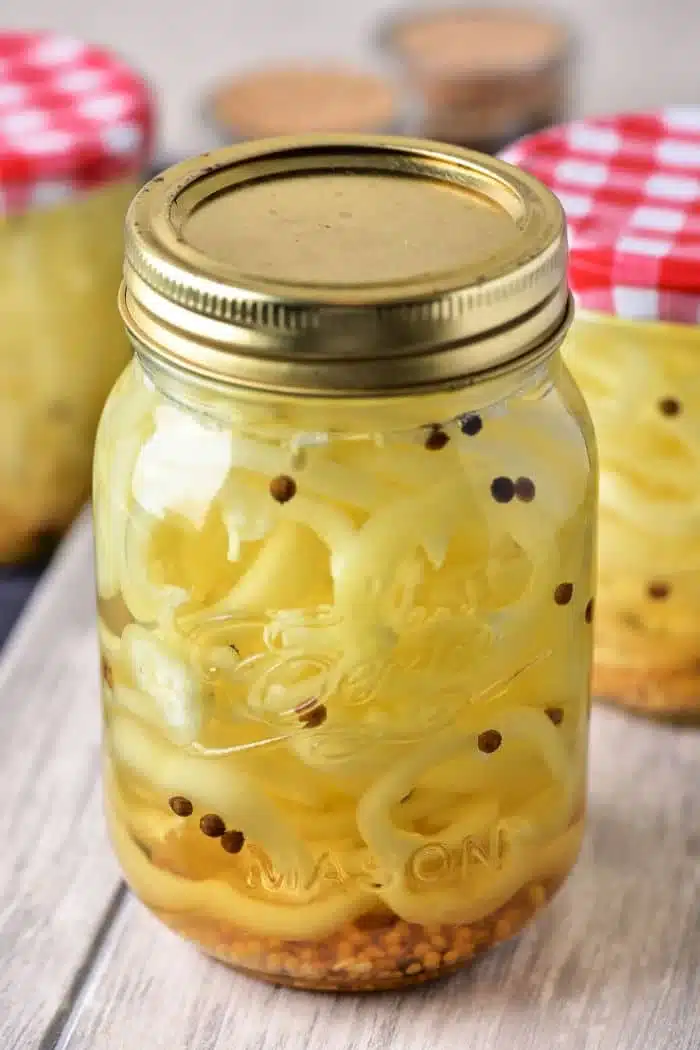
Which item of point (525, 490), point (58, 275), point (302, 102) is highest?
point (525, 490)

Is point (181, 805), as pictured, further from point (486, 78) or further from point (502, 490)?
point (486, 78)

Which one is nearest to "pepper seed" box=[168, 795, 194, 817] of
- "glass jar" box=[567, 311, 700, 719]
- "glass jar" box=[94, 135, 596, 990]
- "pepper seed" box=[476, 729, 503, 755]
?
"glass jar" box=[94, 135, 596, 990]

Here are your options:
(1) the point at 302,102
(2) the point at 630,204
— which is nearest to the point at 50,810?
(2) the point at 630,204

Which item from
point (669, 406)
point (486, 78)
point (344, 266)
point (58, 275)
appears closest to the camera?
point (344, 266)

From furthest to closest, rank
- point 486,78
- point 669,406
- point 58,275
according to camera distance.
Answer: point 486,78, point 58,275, point 669,406

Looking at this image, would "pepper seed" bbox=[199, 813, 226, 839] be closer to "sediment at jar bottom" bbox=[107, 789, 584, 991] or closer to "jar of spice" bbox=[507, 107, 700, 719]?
"sediment at jar bottom" bbox=[107, 789, 584, 991]

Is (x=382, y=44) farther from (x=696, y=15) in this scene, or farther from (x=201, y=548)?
(x=201, y=548)

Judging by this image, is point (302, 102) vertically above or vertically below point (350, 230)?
below
